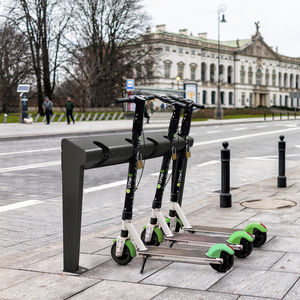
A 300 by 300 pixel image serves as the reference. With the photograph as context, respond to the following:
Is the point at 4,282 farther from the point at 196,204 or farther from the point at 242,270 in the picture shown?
the point at 196,204

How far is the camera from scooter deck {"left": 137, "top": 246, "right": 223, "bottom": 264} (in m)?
4.46

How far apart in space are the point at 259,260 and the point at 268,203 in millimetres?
3015

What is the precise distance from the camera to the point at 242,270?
455 centimetres

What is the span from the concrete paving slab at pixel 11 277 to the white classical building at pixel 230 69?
94.1m

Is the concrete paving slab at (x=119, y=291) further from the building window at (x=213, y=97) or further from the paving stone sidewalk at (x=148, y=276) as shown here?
the building window at (x=213, y=97)

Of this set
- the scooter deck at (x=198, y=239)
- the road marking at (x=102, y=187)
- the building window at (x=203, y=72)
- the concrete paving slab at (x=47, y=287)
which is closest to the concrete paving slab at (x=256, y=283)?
the scooter deck at (x=198, y=239)

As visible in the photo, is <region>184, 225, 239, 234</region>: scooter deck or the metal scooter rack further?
<region>184, 225, 239, 234</region>: scooter deck

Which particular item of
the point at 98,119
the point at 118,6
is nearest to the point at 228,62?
the point at 118,6

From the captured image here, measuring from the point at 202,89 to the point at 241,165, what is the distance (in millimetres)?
102745

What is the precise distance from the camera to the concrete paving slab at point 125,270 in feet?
Answer: 14.4

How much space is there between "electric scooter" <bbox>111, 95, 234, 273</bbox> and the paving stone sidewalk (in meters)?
0.09

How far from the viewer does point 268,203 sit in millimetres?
7766

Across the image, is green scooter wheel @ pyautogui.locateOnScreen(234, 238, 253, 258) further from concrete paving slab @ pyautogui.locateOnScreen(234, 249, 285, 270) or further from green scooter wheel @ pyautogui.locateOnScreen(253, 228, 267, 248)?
green scooter wheel @ pyautogui.locateOnScreen(253, 228, 267, 248)

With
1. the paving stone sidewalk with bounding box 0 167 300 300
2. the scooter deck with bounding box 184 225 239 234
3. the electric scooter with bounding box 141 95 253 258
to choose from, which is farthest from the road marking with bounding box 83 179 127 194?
the electric scooter with bounding box 141 95 253 258
